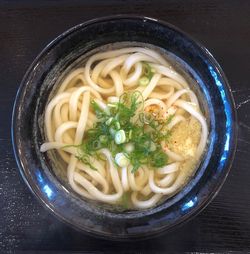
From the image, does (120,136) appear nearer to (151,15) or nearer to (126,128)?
(126,128)

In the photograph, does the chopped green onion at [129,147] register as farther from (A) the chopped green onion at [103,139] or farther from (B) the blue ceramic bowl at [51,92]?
(B) the blue ceramic bowl at [51,92]

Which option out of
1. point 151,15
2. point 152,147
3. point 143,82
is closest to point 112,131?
point 152,147

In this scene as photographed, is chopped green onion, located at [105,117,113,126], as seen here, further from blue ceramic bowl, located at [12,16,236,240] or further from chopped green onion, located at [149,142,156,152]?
blue ceramic bowl, located at [12,16,236,240]

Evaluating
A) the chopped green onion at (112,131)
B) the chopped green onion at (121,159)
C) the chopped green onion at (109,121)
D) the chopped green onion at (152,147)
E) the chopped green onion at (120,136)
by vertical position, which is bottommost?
the chopped green onion at (121,159)

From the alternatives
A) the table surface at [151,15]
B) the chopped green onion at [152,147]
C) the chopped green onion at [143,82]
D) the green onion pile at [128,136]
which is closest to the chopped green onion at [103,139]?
the green onion pile at [128,136]

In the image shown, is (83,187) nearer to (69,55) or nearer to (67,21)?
(69,55)

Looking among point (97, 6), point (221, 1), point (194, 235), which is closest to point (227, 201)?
point (194, 235)
